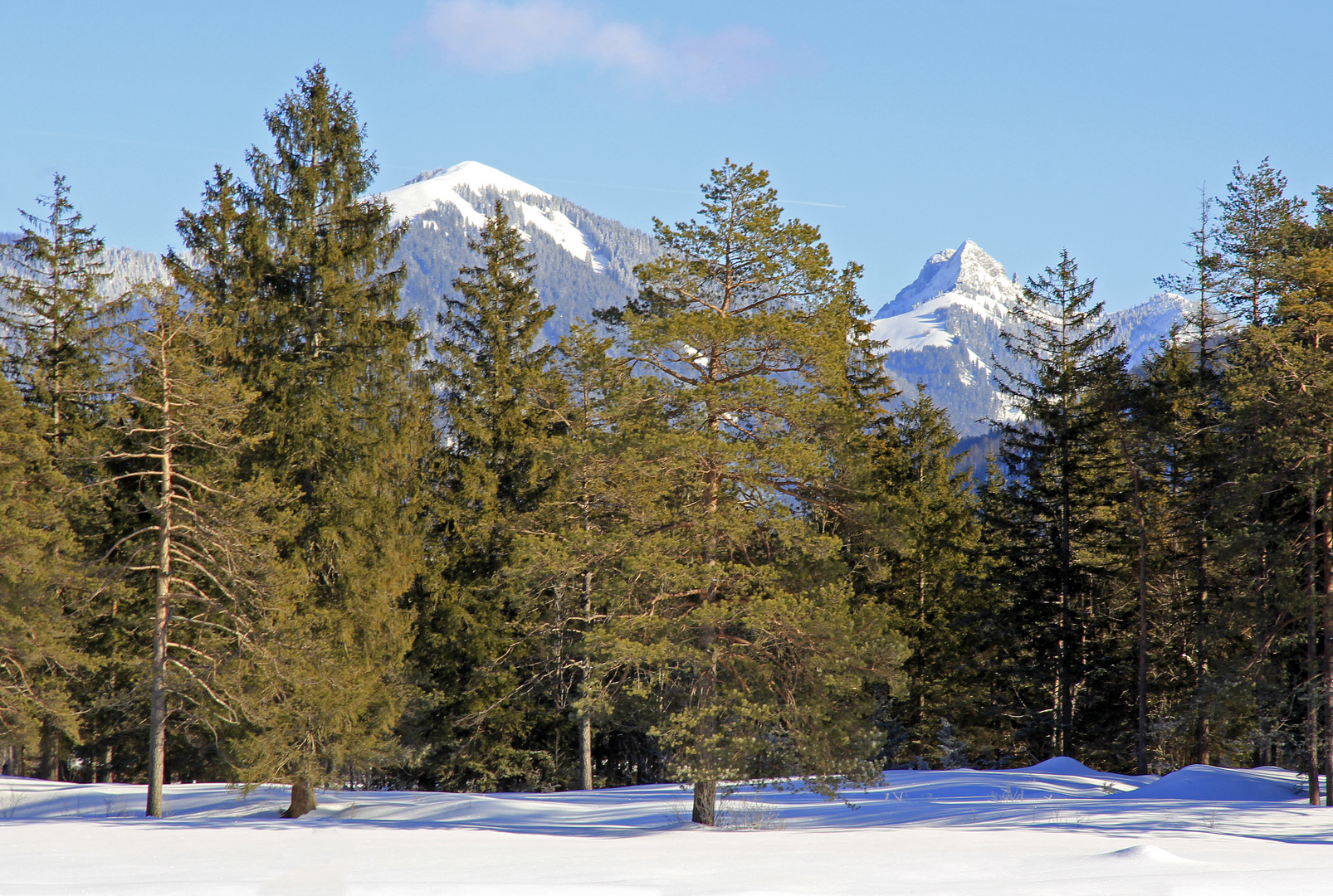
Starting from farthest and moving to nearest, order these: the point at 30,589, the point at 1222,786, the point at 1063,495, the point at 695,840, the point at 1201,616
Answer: the point at 1063,495, the point at 1201,616, the point at 30,589, the point at 1222,786, the point at 695,840

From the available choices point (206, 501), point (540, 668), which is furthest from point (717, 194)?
point (540, 668)

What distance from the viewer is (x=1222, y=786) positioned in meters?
19.1

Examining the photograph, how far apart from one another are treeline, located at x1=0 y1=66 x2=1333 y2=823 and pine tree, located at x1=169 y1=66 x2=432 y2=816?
3.1 inches

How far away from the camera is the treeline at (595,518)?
47.5 feet

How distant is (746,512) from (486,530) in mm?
11769

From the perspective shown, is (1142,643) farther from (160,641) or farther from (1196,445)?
(160,641)

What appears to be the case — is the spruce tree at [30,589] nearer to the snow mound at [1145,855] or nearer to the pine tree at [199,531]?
the pine tree at [199,531]

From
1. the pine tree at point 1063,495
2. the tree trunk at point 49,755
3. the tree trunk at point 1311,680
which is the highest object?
the pine tree at point 1063,495

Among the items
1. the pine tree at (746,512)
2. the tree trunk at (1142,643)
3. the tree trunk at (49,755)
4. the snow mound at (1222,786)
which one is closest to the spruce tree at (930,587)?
the tree trunk at (1142,643)

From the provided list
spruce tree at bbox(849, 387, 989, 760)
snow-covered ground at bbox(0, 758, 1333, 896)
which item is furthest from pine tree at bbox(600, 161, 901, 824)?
spruce tree at bbox(849, 387, 989, 760)

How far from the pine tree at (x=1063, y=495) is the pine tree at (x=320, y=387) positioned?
64.3 feet

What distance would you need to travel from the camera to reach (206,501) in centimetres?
1797

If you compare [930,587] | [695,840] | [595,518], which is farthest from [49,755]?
[930,587]

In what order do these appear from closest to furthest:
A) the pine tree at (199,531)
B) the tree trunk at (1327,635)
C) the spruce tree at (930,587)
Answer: the tree trunk at (1327,635)
the pine tree at (199,531)
the spruce tree at (930,587)
